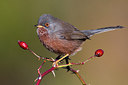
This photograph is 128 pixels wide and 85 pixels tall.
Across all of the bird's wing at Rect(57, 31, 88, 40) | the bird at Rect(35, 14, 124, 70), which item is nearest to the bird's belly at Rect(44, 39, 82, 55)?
the bird at Rect(35, 14, 124, 70)

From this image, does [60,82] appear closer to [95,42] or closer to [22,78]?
[22,78]

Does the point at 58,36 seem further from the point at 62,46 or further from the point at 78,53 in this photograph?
the point at 78,53

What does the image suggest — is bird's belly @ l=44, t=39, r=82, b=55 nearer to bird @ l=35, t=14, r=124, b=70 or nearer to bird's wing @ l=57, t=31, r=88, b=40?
bird @ l=35, t=14, r=124, b=70

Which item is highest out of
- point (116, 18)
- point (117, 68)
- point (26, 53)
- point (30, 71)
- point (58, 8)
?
point (58, 8)

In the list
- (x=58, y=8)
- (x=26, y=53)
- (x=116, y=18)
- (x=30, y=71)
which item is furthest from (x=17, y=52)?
(x=116, y=18)

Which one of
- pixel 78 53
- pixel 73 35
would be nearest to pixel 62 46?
pixel 73 35

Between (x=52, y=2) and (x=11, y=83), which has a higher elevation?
(x=52, y=2)
